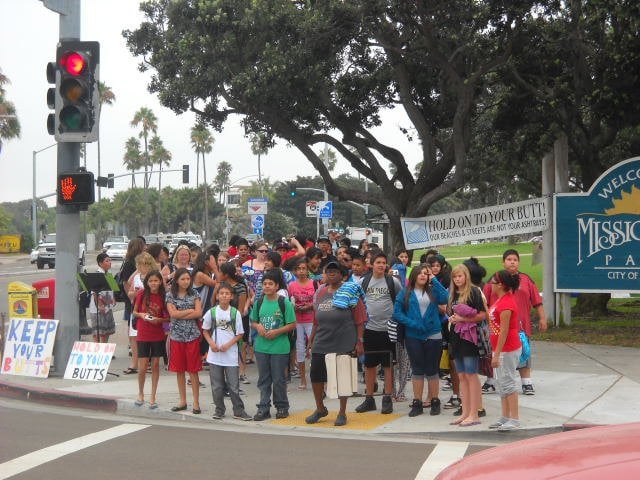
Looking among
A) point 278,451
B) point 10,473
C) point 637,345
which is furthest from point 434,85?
point 10,473

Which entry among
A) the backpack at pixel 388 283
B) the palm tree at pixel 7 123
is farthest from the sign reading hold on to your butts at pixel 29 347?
the palm tree at pixel 7 123

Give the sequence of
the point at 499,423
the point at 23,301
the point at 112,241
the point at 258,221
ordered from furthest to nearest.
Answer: the point at 112,241, the point at 258,221, the point at 23,301, the point at 499,423

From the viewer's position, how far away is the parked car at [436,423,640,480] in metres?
3.44

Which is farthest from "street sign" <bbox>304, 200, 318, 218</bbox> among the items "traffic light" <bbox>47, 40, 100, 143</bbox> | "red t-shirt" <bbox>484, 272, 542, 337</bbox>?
"red t-shirt" <bbox>484, 272, 542, 337</bbox>

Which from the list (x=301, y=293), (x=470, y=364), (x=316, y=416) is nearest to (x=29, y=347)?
(x=301, y=293)

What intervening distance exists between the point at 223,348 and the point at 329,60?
1168cm

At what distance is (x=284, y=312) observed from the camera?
10375 mm

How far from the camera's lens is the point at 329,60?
20703 mm

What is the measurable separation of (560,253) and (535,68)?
5358mm

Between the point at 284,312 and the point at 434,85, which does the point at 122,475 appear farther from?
the point at 434,85

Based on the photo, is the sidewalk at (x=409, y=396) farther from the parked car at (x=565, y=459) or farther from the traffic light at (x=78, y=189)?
the parked car at (x=565, y=459)

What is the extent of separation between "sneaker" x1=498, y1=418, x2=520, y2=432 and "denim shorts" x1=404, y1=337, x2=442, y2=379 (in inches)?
47.7

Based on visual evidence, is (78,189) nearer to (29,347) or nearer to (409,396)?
(29,347)

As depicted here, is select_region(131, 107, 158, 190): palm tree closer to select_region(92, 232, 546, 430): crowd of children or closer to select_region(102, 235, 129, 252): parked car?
select_region(102, 235, 129, 252): parked car
